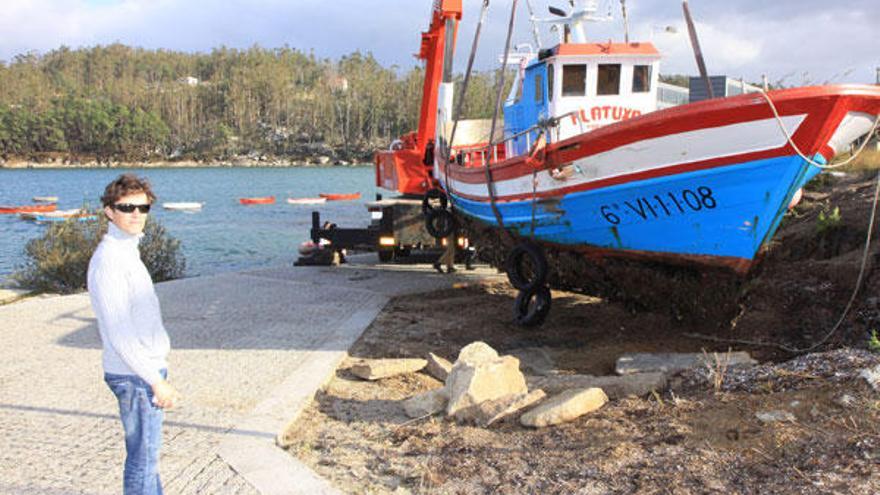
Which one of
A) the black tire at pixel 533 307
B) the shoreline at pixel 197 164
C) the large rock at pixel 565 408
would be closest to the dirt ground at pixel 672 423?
the large rock at pixel 565 408

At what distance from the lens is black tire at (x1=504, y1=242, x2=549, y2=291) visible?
323 inches

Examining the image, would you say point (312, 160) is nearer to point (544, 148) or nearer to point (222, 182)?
point (222, 182)

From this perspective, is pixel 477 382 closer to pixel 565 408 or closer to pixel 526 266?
pixel 565 408

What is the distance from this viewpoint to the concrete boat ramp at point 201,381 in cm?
431

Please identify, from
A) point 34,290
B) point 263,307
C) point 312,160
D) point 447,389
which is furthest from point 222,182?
point 447,389

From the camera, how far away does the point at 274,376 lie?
6.26 meters

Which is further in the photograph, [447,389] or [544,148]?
[544,148]

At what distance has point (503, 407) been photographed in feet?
16.6

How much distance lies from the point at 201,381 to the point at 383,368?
4.95 feet

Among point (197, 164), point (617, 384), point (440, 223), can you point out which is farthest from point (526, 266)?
point (197, 164)

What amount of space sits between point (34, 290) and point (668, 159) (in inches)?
452

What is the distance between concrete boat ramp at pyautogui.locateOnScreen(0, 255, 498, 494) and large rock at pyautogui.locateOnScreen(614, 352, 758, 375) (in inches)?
99.5

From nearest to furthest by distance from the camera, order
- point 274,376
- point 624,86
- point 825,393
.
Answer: point 825,393
point 274,376
point 624,86

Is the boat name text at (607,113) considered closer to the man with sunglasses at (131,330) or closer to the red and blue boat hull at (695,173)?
the red and blue boat hull at (695,173)
